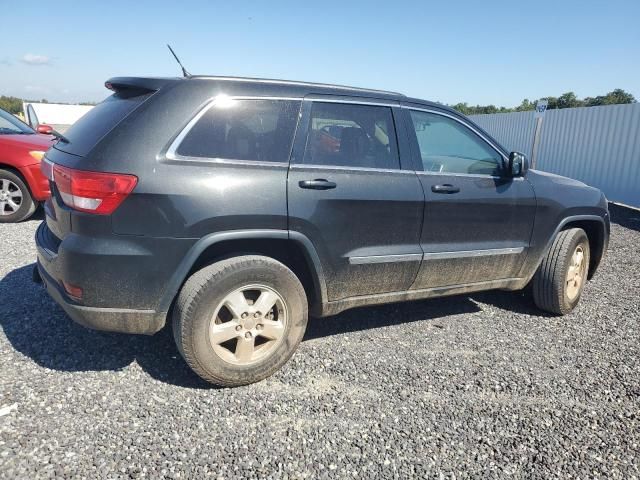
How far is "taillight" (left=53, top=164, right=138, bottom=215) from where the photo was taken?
2580mm

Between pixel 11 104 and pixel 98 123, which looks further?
pixel 11 104

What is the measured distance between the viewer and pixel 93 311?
2693mm

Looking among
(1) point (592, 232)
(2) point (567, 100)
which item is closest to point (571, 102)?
(2) point (567, 100)

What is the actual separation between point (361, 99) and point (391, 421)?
2111 mm

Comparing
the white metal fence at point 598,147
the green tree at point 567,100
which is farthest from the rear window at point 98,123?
the green tree at point 567,100

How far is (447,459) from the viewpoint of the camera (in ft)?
8.07

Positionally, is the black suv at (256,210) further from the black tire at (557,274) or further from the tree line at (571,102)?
the tree line at (571,102)

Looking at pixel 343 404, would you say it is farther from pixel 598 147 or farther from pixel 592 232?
pixel 598 147

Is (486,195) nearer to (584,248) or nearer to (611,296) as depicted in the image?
(584,248)

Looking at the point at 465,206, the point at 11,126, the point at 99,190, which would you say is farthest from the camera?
the point at 11,126

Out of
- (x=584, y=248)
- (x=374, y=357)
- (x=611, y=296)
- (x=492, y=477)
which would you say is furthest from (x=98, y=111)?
(x=611, y=296)

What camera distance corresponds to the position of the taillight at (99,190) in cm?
258

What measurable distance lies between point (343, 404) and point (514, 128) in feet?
55.9

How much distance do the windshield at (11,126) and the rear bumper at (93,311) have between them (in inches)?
209
